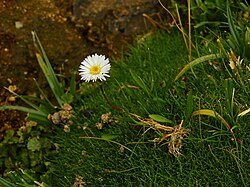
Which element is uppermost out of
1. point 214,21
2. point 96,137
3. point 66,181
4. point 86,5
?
point 86,5

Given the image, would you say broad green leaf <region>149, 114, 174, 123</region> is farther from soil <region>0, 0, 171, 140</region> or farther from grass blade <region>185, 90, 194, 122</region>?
soil <region>0, 0, 171, 140</region>

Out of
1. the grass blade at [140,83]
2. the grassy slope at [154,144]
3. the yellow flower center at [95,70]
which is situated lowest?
the grassy slope at [154,144]

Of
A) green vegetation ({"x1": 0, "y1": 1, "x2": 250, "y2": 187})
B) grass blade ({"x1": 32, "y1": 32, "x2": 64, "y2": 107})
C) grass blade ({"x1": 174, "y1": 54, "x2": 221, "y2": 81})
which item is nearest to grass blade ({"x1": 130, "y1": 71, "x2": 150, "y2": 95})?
green vegetation ({"x1": 0, "y1": 1, "x2": 250, "y2": 187})

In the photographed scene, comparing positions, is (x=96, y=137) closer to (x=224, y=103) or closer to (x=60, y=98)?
(x=60, y=98)

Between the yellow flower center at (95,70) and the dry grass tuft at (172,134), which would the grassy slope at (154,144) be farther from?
the yellow flower center at (95,70)

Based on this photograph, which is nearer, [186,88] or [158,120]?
[158,120]

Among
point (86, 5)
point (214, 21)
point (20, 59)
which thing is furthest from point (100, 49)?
point (214, 21)

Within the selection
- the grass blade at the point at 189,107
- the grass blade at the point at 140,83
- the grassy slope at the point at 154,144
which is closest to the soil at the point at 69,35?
the grassy slope at the point at 154,144
